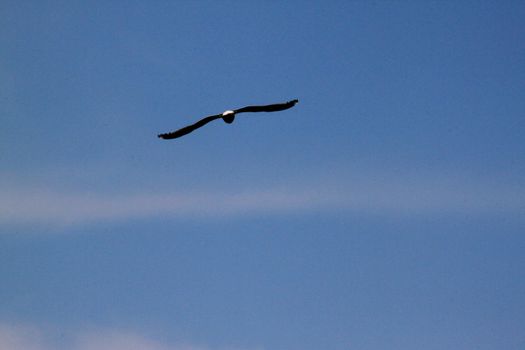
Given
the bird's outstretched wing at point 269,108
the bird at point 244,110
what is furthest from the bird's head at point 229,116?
the bird's outstretched wing at point 269,108

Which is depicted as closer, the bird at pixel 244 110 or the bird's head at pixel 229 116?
the bird at pixel 244 110

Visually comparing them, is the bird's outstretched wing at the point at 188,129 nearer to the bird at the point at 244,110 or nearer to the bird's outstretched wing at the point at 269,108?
the bird at the point at 244,110

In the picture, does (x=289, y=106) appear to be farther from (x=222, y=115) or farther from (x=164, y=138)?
(x=164, y=138)

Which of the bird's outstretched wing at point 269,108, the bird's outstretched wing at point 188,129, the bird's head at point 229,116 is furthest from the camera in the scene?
the bird's outstretched wing at point 188,129

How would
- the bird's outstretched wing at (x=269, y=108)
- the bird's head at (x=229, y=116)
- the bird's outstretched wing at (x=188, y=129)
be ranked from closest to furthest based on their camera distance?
the bird's outstretched wing at (x=269, y=108) → the bird's head at (x=229, y=116) → the bird's outstretched wing at (x=188, y=129)

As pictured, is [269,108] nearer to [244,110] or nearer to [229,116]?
[244,110]

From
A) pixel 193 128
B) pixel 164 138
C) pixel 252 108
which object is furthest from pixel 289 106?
pixel 164 138

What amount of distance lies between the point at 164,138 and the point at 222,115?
5702 millimetres

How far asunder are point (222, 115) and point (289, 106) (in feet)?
14.0

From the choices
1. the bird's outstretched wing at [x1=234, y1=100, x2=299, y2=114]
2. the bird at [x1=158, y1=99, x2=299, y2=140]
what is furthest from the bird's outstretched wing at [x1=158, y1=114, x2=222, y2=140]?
the bird's outstretched wing at [x1=234, y1=100, x2=299, y2=114]

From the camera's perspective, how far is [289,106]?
36.2 meters

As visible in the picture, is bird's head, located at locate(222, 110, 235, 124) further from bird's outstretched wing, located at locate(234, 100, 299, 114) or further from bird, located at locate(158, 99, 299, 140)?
bird's outstretched wing, located at locate(234, 100, 299, 114)

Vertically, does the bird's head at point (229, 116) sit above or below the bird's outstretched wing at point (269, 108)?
below

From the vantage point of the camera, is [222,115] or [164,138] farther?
[164,138]
